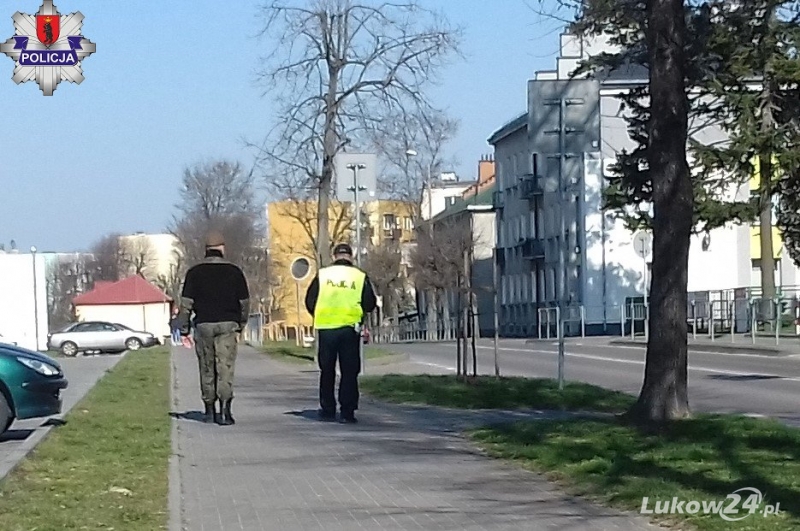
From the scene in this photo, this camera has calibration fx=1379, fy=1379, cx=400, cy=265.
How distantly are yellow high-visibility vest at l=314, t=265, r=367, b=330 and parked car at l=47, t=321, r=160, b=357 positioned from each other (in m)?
42.4

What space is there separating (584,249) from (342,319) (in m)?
53.1

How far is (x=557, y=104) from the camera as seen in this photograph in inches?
687

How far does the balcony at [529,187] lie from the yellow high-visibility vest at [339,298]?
57027mm

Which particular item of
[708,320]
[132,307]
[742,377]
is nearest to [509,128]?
[132,307]

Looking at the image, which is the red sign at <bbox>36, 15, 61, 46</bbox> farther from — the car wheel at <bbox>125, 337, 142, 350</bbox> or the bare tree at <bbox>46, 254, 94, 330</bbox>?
the bare tree at <bbox>46, 254, 94, 330</bbox>

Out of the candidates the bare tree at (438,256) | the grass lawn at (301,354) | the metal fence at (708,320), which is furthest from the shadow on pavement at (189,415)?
the bare tree at (438,256)

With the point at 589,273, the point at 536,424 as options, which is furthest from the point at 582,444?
the point at 589,273

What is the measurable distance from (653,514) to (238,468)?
4086mm

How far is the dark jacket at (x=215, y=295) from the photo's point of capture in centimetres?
1455

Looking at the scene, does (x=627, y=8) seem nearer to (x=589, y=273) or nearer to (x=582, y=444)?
(x=582, y=444)

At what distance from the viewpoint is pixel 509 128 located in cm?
7856

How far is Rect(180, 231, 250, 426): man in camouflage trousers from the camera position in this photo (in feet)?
47.6

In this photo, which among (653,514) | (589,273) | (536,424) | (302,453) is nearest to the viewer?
(653,514)

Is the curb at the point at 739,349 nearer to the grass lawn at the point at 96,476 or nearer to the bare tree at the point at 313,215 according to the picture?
the bare tree at the point at 313,215
